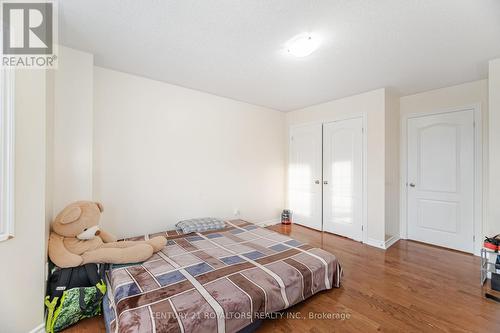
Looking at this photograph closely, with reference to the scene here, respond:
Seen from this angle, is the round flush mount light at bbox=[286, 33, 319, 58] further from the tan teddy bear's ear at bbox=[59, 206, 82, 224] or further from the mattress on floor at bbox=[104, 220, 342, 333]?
the tan teddy bear's ear at bbox=[59, 206, 82, 224]

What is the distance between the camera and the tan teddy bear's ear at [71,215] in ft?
5.48

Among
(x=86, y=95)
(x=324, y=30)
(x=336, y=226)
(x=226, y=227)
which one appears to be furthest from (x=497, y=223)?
(x=86, y=95)

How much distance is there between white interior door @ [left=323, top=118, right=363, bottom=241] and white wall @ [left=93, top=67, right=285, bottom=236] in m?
1.16

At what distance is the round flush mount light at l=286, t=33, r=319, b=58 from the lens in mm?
1888

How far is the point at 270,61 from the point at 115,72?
6.32 ft

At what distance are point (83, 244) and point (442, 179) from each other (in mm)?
4563

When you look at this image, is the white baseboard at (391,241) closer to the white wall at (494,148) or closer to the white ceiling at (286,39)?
the white wall at (494,148)

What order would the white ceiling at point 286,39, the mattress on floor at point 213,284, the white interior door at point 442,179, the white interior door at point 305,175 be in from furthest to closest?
the white interior door at point 305,175
the white interior door at point 442,179
the white ceiling at point 286,39
the mattress on floor at point 213,284

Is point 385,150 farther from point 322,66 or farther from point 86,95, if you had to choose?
point 86,95

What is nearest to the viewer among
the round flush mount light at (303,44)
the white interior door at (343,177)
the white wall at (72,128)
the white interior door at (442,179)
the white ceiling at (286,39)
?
the white ceiling at (286,39)

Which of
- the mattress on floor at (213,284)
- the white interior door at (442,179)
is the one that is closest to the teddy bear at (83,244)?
the mattress on floor at (213,284)

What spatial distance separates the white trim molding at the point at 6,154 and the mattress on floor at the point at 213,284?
0.77 m

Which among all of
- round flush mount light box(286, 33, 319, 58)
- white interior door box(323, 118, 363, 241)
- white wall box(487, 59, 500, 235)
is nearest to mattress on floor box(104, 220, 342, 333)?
white interior door box(323, 118, 363, 241)

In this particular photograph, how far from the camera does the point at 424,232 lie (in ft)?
10.9
